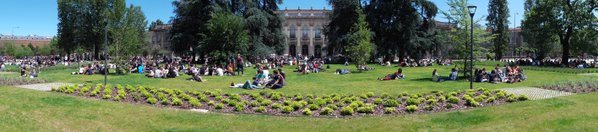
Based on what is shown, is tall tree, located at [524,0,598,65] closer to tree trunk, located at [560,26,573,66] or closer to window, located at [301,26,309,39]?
tree trunk, located at [560,26,573,66]

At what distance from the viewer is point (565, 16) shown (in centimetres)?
4472

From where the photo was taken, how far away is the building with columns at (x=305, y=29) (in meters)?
95.5

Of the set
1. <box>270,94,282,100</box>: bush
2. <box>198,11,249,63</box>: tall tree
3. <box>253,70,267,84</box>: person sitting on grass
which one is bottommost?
<box>270,94,282,100</box>: bush

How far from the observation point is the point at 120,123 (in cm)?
1131

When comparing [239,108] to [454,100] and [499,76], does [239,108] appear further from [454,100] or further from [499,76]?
[499,76]

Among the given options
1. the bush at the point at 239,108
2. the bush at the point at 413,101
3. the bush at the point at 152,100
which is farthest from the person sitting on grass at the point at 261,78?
the bush at the point at 413,101

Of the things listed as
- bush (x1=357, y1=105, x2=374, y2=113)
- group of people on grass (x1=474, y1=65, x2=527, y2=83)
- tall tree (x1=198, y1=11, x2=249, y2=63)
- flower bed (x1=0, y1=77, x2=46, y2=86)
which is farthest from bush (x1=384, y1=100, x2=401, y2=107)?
tall tree (x1=198, y1=11, x2=249, y2=63)

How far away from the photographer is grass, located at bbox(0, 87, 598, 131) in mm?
10602

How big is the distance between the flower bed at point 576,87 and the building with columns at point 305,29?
3054 inches

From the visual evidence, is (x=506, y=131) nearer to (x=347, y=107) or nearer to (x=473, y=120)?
(x=473, y=120)

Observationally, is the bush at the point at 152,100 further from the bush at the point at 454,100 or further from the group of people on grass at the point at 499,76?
the group of people on grass at the point at 499,76

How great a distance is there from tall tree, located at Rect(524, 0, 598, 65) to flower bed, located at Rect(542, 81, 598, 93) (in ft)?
96.6

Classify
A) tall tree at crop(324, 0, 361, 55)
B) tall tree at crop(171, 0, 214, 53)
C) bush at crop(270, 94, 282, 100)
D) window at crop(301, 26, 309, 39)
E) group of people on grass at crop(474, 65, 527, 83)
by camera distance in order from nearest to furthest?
bush at crop(270, 94, 282, 100) → group of people on grass at crop(474, 65, 527, 83) → tall tree at crop(171, 0, 214, 53) → tall tree at crop(324, 0, 361, 55) → window at crop(301, 26, 309, 39)

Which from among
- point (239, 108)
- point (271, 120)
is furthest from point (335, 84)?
point (271, 120)
